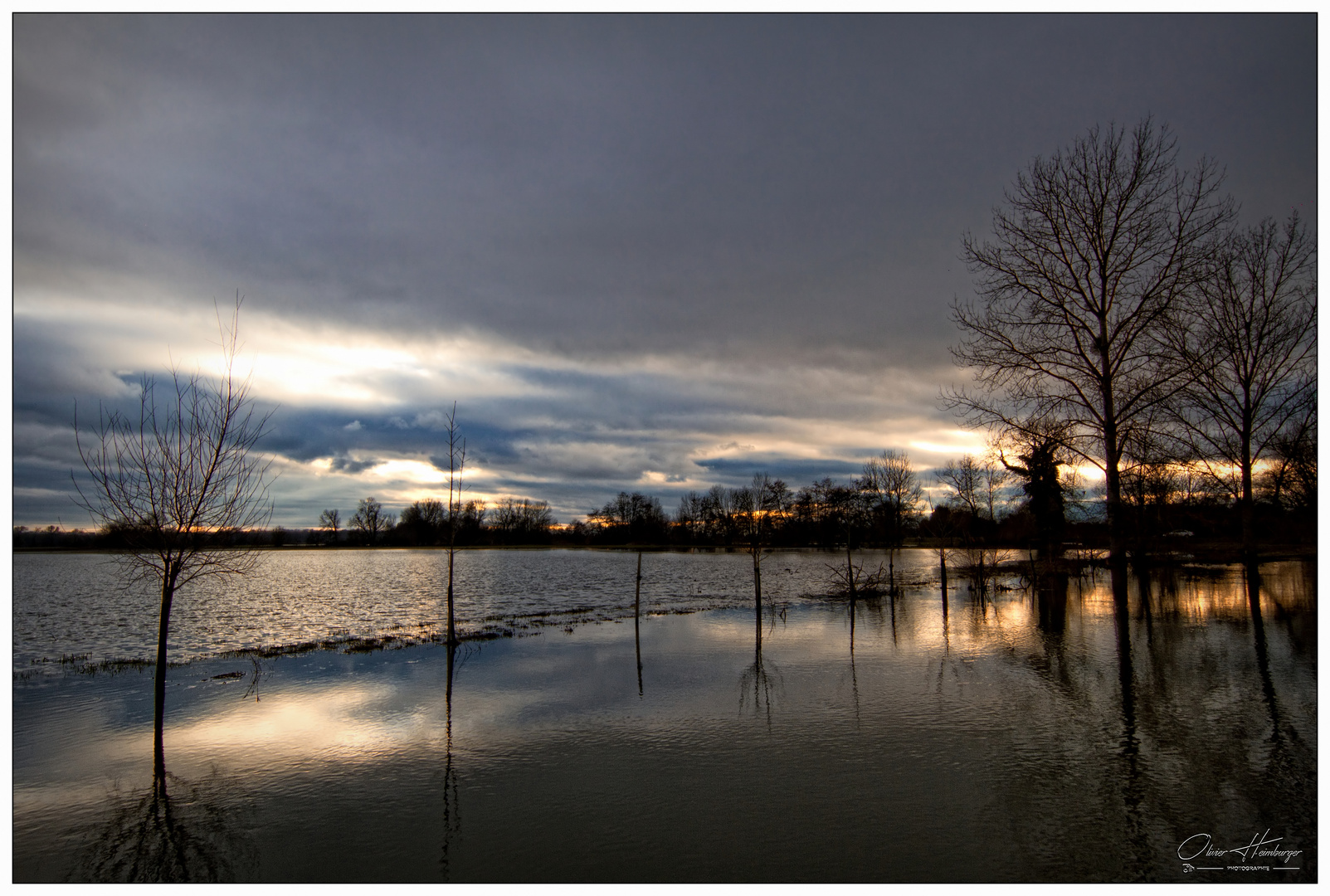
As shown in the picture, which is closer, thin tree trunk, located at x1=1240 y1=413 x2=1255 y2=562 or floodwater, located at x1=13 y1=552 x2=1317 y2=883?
floodwater, located at x1=13 y1=552 x2=1317 y2=883

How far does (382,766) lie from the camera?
9320 mm

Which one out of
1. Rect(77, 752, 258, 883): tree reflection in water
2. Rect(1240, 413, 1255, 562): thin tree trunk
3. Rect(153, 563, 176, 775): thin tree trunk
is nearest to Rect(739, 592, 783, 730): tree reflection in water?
Rect(77, 752, 258, 883): tree reflection in water

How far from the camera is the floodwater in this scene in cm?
659

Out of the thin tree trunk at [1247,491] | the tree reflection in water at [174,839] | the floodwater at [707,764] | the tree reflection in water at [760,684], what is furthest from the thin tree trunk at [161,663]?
the thin tree trunk at [1247,491]

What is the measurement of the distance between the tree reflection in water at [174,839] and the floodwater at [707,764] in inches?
1.3

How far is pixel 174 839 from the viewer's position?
736 cm

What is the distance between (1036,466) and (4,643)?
28.2m

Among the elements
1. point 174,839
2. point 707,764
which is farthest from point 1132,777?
point 174,839

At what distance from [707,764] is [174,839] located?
622cm

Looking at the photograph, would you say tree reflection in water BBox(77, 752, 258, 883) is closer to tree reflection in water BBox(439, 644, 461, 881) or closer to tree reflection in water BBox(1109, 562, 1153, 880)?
tree reflection in water BBox(439, 644, 461, 881)

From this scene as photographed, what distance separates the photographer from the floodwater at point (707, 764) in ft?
21.6

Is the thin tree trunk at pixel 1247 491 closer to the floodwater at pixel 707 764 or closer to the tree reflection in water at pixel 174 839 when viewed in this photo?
the floodwater at pixel 707 764

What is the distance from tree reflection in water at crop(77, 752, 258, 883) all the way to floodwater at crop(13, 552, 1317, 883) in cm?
3

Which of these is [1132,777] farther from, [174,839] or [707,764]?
[174,839]
